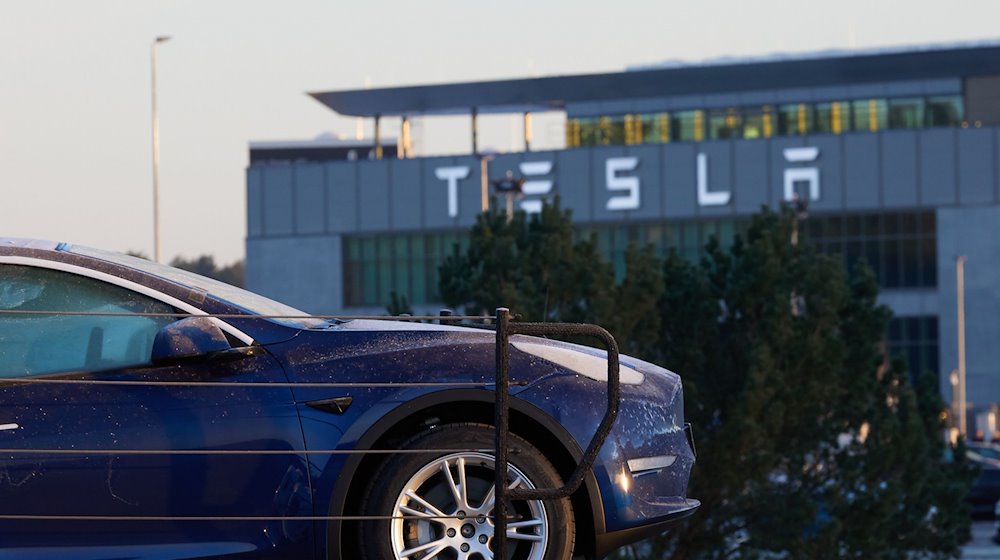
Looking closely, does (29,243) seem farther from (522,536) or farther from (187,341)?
(522,536)

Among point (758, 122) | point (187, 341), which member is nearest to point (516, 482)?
point (187, 341)

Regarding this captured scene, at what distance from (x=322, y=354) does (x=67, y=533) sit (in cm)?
98

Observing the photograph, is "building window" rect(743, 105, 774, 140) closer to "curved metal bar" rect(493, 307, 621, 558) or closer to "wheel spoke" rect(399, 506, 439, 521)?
"wheel spoke" rect(399, 506, 439, 521)

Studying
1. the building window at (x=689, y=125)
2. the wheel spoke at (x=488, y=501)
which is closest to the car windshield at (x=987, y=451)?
the building window at (x=689, y=125)

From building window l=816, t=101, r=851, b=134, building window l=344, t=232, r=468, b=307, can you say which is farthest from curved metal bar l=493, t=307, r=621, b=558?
building window l=816, t=101, r=851, b=134

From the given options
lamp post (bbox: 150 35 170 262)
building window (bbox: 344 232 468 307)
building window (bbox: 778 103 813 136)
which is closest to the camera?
lamp post (bbox: 150 35 170 262)

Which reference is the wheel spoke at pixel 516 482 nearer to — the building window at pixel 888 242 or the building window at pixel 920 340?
the building window at pixel 888 242

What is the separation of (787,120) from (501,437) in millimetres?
73778

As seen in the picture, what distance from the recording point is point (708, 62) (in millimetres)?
75625

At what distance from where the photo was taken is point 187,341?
5.07 meters

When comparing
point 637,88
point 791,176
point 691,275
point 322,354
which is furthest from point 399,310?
point 637,88

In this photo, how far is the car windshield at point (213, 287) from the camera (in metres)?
5.48

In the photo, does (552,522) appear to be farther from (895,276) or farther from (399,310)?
(895,276)

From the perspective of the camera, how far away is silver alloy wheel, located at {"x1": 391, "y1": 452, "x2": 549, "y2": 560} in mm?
5098
